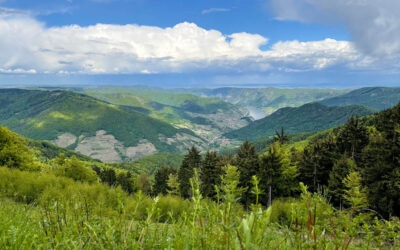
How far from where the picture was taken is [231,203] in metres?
1.50

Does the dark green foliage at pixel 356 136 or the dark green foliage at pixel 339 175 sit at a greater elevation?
the dark green foliage at pixel 356 136

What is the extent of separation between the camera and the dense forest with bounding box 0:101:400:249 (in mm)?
1721

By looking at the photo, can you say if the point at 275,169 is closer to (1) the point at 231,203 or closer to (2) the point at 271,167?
(2) the point at 271,167

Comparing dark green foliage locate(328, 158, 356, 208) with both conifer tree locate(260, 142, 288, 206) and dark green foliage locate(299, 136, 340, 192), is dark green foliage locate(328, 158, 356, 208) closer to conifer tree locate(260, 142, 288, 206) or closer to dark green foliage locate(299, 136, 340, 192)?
dark green foliage locate(299, 136, 340, 192)

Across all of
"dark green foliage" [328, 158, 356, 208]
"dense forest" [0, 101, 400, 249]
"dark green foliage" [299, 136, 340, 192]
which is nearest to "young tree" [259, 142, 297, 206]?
"dense forest" [0, 101, 400, 249]

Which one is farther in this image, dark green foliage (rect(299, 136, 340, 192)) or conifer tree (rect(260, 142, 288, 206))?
dark green foliage (rect(299, 136, 340, 192))

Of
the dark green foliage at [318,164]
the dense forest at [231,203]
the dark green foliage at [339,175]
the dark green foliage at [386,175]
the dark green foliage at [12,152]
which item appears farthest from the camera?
the dark green foliage at [318,164]

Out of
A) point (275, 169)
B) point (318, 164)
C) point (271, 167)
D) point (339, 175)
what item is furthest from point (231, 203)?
point (318, 164)

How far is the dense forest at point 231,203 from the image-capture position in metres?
1.72

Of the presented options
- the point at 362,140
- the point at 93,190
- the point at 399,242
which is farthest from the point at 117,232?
the point at 362,140

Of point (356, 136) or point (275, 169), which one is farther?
point (356, 136)

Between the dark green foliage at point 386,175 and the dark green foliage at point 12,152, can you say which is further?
the dark green foliage at point 12,152

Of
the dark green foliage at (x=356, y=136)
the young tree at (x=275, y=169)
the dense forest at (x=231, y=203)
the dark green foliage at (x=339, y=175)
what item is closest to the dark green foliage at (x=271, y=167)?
the young tree at (x=275, y=169)

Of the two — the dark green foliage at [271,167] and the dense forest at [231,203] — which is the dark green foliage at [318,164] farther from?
the dark green foliage at [271,167]
